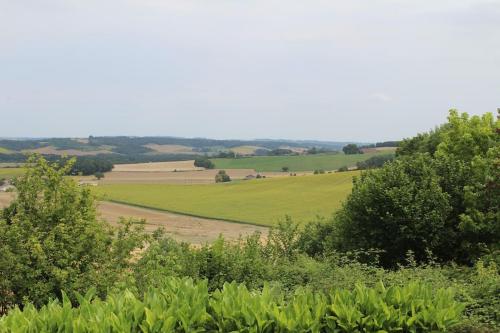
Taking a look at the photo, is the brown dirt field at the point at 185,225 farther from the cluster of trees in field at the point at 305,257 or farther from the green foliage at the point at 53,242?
the green foliage at the point at 53,242

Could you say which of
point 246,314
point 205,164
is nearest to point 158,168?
point 205,164

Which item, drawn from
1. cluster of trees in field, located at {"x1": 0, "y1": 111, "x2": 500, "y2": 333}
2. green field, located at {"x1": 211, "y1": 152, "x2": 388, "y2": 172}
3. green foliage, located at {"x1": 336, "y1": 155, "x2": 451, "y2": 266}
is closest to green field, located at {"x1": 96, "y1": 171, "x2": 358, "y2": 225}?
green field, located at {"x1": 211, "y1": 152, "x2": 388, "y2": 172}

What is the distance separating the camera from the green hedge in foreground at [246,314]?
5.98 m

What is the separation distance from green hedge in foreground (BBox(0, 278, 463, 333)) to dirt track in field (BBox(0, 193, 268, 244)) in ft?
129

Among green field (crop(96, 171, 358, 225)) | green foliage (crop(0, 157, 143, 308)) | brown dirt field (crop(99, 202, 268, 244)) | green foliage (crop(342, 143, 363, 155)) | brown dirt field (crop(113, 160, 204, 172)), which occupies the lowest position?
brown dirt field (crop(99, 202, 268, 244))

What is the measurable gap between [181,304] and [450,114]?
2835 centimetres

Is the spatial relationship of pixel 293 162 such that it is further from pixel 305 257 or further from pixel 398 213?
pixel 305 257

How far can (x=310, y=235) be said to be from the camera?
94.4ft

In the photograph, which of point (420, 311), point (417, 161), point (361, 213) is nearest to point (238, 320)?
point (420, 311)

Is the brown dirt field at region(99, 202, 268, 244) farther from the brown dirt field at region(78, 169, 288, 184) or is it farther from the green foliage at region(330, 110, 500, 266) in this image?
the brown dirt field at region(78, 169, 288, 184)

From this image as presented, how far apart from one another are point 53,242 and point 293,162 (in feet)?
372

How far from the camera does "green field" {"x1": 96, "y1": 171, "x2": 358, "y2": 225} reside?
64319 millimetres

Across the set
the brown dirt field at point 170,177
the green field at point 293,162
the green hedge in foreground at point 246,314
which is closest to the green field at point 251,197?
the brown dirt field at point 170,177

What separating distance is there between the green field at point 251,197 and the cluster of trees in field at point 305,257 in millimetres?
34390
